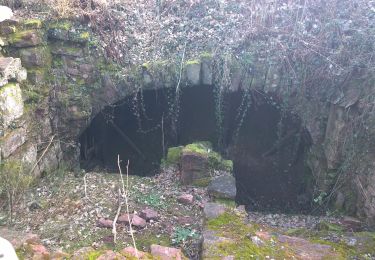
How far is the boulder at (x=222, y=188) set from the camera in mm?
5020

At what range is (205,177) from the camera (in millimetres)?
5398

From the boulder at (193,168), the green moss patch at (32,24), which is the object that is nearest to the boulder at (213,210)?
the boulder at (193,168)

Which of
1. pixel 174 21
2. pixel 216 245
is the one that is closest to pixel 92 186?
pixel 216 245

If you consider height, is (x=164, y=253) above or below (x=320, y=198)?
above

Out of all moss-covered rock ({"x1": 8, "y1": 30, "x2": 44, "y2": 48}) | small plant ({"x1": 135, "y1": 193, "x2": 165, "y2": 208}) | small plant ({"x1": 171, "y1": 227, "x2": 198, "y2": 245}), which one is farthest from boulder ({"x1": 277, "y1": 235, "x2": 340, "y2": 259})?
moss-covered rock ({"x1": 8, "y1": 30, "x2": 44, "y2": 48})

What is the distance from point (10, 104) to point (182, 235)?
2.65m

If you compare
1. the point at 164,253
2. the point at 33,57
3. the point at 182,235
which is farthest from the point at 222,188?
the point at 33,57

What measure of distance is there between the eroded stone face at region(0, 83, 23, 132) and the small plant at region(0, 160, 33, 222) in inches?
18.3

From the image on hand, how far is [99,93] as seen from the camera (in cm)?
594

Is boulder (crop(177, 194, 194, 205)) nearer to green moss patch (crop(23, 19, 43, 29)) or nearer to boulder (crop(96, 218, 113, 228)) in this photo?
boulder (crop(96, 218, 113, 228))

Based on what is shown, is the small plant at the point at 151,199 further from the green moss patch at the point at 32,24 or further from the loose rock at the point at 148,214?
the green moss patch at the point at 32,24

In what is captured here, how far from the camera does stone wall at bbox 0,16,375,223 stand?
16.7 ft

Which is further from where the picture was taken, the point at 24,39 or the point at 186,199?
the point at 24,39

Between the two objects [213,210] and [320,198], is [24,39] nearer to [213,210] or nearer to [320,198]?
[213,210]
